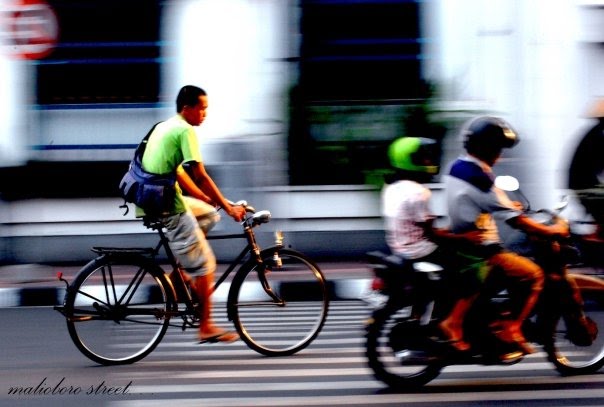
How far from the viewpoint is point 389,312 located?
643cm

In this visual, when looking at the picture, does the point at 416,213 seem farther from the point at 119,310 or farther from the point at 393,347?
the point at 119,310

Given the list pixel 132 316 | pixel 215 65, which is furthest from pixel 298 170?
pixel 132 316

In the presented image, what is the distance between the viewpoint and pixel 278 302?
7.77 metres

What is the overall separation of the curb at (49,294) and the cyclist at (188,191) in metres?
3.93

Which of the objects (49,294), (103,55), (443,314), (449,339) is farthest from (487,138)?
(103,55)

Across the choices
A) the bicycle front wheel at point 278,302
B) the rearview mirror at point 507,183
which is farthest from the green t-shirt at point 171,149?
the rearview mirror at point 507,183

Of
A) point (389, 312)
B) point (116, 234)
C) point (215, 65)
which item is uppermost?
point (215, 65)

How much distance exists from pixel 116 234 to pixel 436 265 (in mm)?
8420

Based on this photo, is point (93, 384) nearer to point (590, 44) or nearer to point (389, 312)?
point (389, 312)

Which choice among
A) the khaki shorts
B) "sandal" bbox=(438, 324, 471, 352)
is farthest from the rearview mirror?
the khaki shorts

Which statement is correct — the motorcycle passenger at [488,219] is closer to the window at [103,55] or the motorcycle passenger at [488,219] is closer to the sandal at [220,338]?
the sandal at [220,338]

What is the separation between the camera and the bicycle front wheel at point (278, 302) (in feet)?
25.3

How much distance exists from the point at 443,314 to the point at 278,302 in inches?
Result: 60.3

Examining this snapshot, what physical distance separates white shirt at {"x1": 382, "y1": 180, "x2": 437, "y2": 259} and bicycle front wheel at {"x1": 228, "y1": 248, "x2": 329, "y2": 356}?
1.29 metres
